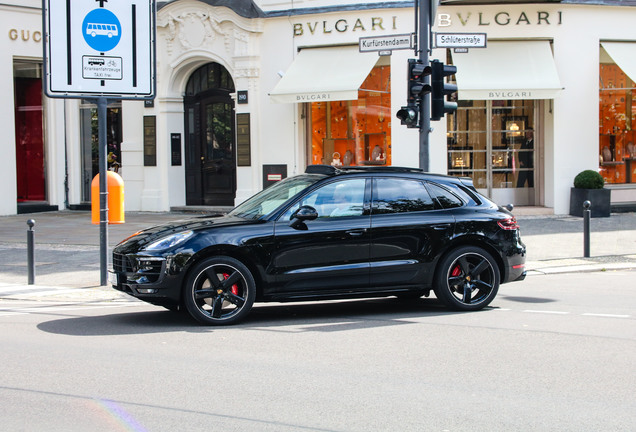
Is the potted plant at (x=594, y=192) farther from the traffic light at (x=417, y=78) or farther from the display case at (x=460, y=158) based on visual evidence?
the traffic light at (x=417, y=78)

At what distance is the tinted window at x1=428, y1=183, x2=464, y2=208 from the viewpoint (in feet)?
31.1

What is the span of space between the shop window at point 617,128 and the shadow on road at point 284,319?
1220 cm

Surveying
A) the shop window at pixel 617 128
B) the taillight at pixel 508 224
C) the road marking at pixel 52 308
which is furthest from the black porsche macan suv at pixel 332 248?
the shop window at pixel 617 128

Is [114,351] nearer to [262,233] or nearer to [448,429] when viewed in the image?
[262,233]

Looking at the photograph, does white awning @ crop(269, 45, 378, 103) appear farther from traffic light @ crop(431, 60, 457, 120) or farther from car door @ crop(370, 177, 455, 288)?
car door @ crop(370, 177, 455, 288)

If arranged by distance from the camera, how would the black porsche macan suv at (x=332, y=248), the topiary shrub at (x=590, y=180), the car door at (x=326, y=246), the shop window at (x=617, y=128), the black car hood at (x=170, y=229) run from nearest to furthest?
the black porsche macan suv at (x=332, y=248) → the black car hood at (x=170, y=229) → the car door at (x=326, y=246) → the topiary shrub at (x=590, y=180) → the shop window at (x=617, y=128)

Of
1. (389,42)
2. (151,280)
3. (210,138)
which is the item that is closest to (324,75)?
(210,138)

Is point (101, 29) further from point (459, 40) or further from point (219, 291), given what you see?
point (459, 40)

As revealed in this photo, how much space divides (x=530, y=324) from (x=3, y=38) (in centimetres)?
1746

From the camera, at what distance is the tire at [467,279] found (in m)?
9.26

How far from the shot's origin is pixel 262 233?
8648mm

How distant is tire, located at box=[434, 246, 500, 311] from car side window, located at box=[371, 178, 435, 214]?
0.63 metres

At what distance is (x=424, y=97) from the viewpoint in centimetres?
1377

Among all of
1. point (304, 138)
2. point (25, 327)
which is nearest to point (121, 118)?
point (304, 138)
